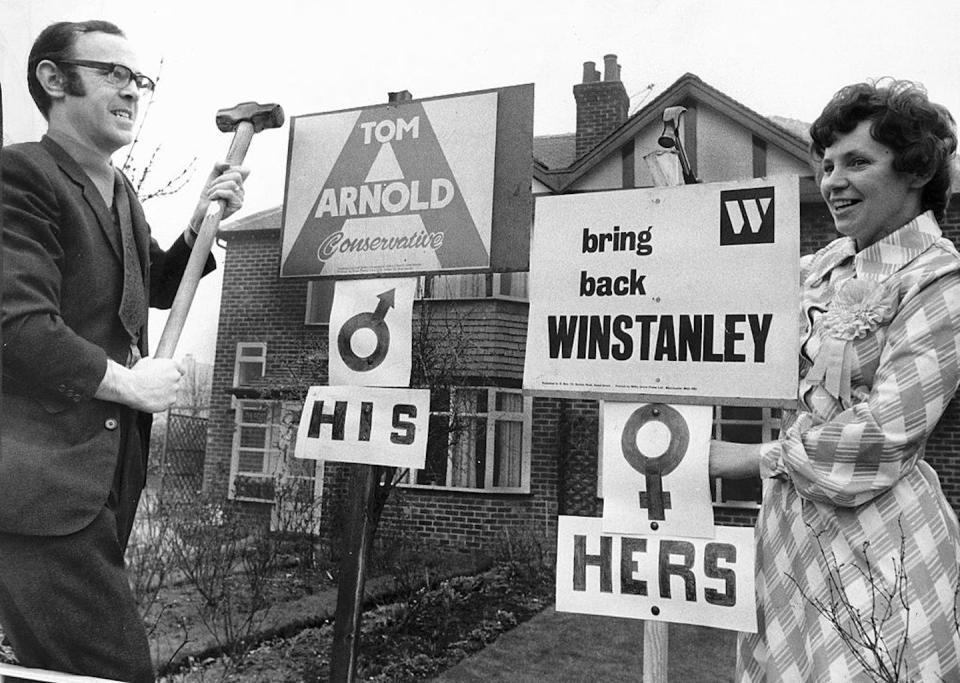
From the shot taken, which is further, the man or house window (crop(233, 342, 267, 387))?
house window (crop(233, 342, 267, 387))

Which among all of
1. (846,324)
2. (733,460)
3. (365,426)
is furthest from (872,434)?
(365,426)

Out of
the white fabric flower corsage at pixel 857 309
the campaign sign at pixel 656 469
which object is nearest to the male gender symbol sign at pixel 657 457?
the campaign sign at pixel 656 469

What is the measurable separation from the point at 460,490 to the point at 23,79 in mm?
1521

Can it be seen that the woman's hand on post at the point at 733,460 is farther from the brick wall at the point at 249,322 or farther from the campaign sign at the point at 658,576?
the brick wall at the point at 249,322

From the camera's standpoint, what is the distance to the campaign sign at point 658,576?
4.85 feet

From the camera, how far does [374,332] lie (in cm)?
198

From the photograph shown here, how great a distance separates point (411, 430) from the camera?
1.89m

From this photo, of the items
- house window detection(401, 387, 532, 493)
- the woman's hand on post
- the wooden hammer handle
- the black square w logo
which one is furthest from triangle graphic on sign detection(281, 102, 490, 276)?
the woman's hand on post

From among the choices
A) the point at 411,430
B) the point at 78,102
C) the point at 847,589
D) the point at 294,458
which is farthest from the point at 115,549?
the point at 847,589

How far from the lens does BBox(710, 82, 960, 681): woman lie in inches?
48.4

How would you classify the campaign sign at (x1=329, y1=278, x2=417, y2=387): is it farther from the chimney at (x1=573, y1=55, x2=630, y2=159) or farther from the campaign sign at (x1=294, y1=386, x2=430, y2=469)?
the chimney at (x1=573, y1=55, x2=630, y2=159)

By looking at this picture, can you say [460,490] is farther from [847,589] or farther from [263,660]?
[847,589]

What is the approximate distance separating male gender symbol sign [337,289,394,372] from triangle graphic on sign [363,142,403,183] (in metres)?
0.30

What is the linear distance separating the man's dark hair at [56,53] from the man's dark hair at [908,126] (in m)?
1.74
